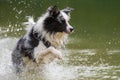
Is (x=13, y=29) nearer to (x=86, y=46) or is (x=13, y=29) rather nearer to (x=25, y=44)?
(x=86, y=46)

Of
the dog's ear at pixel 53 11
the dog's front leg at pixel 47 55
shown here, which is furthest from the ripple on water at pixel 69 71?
the dog's ear at pixel 53 11

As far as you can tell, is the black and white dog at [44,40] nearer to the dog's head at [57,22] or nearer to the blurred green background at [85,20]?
the dog's head at [57,22]

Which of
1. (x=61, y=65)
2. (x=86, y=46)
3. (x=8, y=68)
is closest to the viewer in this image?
(x=8, y=68)

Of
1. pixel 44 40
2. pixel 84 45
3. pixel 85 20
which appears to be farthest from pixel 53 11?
pixel 85 20

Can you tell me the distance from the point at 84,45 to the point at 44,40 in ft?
11.9

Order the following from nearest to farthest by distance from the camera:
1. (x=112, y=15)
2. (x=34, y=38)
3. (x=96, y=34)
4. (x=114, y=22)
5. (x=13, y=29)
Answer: (x=34, y=38), (x=96, y=34), (x=13, y=29), (x=114, y=22), (x=112, y=15)

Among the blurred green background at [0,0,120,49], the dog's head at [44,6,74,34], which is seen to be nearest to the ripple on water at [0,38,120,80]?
the dog's head at [44,6,74,34]

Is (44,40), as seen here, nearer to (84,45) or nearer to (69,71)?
(69,71)

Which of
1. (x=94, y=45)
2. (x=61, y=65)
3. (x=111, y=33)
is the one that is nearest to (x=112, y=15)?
(x=111, y=33)

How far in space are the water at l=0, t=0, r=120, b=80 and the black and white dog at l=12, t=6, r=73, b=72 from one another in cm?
32

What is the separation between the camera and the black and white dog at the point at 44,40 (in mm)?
8688

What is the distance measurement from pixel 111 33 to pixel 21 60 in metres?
5.90

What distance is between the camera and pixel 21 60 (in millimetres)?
8977

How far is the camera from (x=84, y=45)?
1233cm
